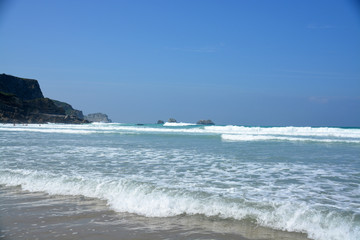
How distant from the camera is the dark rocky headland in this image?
6812 centimetres

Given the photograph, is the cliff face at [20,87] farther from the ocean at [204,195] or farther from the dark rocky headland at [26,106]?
the ocean at [204,195]

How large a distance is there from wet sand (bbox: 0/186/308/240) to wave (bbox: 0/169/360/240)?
8.1 inches

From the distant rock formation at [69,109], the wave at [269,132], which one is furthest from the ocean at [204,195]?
the distant rock formation at [69,109]

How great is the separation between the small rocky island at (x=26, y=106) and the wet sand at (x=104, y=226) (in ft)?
233

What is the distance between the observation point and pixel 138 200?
5367 millimetres

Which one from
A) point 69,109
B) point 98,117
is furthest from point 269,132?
point 98,117

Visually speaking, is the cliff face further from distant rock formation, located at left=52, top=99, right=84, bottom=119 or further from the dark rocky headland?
distant rock formation, located at left=52, top=99, right=84, bottom=119

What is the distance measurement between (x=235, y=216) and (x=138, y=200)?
1.96m

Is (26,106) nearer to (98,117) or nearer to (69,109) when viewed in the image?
(69,109)

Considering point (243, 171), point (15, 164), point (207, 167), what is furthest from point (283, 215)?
point (15, 164)

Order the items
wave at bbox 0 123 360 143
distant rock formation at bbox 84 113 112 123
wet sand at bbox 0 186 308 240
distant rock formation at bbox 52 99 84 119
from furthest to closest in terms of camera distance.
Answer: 1. distant rock formation at bbox 84 113 112 123
2. distant rock formation at bbox 52 99 84 119
3. wave at bbox 0 123 360 143
4. wet sand at bbox 0 186 308 240

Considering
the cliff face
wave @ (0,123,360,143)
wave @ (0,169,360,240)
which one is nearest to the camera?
wave @ (0,169,360,240)

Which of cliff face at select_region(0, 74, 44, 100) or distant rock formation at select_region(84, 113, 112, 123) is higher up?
cliff face at select_region(0, 74, 44, 100)

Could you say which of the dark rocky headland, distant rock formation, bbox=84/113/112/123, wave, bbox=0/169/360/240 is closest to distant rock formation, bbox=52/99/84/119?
distant rock formation, bbox=84/113/112/123
